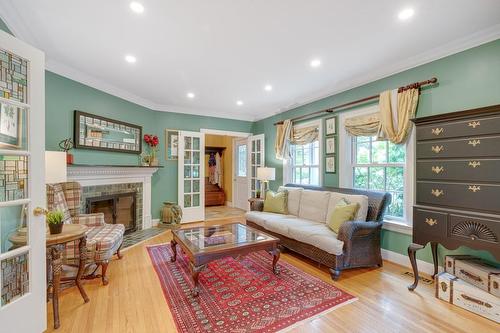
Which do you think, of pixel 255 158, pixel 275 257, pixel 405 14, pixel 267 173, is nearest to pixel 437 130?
pixel 405 14

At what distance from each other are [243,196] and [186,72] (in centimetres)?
414

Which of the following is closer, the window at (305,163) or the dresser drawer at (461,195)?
the dresser drawer at (461,195)

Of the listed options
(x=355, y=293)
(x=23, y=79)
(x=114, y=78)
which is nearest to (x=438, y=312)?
(x=355, y=293)

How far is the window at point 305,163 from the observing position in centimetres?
428

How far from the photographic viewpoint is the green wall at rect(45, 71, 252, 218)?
3062mm

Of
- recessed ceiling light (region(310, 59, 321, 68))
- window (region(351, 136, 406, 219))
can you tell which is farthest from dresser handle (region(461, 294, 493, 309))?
recessed ceiling light (region(310, 59, 321, 68))

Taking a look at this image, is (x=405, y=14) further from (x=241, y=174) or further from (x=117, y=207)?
(x=241, y=174)

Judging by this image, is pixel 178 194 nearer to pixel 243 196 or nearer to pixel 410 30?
pixel 243 196

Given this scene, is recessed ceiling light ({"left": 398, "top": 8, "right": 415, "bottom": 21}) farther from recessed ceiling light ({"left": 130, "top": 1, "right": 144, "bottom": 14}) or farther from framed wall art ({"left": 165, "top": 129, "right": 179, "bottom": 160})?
framed wall art ({"left": 165, "top": 129, "right": 179, "bottom": 160})

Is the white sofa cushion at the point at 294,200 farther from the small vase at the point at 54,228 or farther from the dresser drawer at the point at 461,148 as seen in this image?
the small vase at the point at 54,228

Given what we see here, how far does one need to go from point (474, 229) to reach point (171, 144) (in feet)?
16.0

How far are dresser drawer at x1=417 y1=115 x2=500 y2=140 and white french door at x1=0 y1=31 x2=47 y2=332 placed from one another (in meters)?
3.37

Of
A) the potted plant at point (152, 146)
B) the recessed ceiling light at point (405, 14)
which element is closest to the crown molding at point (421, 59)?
the recessed ceiling light at point (405, 14)

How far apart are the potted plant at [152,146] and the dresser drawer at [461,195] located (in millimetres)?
4367
